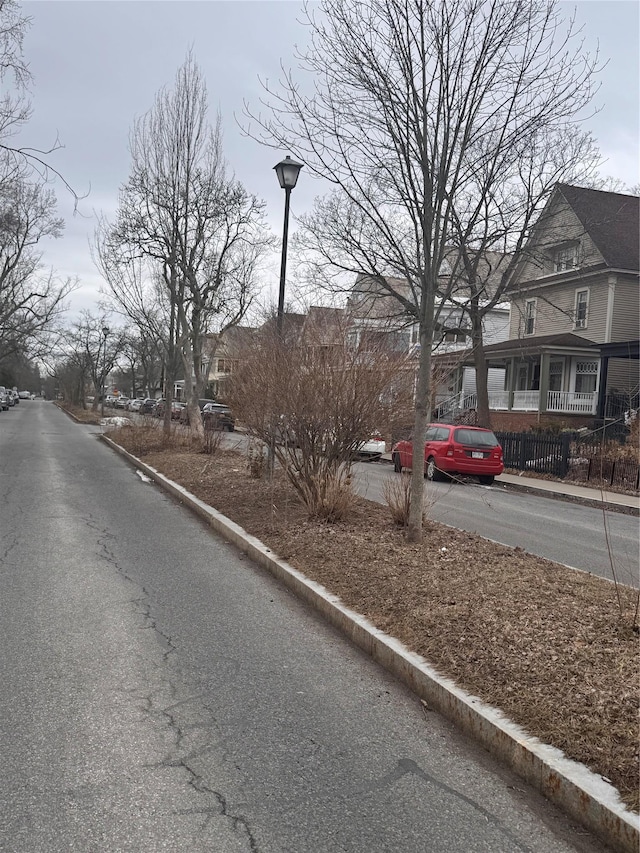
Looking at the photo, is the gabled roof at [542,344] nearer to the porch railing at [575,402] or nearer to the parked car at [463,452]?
the porch railing at [575,402]

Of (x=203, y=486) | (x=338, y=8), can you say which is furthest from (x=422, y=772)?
(x=203, y=486)

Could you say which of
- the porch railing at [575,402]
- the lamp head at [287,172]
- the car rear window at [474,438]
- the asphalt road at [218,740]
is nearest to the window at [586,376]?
the porch railing at [575,402]

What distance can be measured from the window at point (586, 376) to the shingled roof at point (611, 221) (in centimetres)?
445

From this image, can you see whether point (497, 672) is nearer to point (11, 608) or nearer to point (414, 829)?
point (414, 829)

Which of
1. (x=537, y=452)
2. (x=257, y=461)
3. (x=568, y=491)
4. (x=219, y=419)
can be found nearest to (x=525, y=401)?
(x=537, y=452)

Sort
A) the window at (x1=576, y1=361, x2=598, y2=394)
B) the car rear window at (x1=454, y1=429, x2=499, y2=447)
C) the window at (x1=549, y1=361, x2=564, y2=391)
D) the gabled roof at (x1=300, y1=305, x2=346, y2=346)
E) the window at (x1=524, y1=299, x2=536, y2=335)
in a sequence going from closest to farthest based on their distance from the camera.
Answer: the gabled roof at (x1=300, y1=305, x2=346, y2=346) < the car rear window at (x1=454, y1=429, x2=499, y2=447) < the window at (x1=576, y1=361, x2=598, y2=394) < the window at (x1=549, y1=361, x2=564, y2=391) < the window at (x1=524, y1=299, x2=536, y2=335)

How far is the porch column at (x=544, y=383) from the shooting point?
2912 cm

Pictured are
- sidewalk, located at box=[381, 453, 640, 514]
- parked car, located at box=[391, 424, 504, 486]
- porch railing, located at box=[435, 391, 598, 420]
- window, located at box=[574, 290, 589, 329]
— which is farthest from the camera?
window, located at box=[574, 290, 589, 329]

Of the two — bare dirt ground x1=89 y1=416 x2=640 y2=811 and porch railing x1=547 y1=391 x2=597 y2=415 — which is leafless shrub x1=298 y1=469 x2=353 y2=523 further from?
porch railing x1=547 y1=391 x2=597 y2=415

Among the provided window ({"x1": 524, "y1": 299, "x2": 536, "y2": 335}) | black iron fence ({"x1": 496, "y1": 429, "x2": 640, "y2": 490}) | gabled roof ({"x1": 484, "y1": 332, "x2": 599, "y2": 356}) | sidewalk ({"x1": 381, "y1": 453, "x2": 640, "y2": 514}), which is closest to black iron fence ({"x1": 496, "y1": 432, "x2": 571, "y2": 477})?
black iron fence ({"x1": 496, "y1": 429, "x2": 640, "y2": 490})

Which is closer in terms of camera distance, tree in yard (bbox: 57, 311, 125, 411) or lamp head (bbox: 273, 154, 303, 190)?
lamp head (bbox: 273, 154, 303, 190)

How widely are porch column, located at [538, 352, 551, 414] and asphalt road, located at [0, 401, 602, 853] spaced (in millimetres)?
24519

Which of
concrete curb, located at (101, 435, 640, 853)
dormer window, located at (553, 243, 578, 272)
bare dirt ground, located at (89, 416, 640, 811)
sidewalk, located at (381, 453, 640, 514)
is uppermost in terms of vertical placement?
dormer window, located at (553, 243, 578, 272)

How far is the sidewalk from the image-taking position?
50.1 ft
